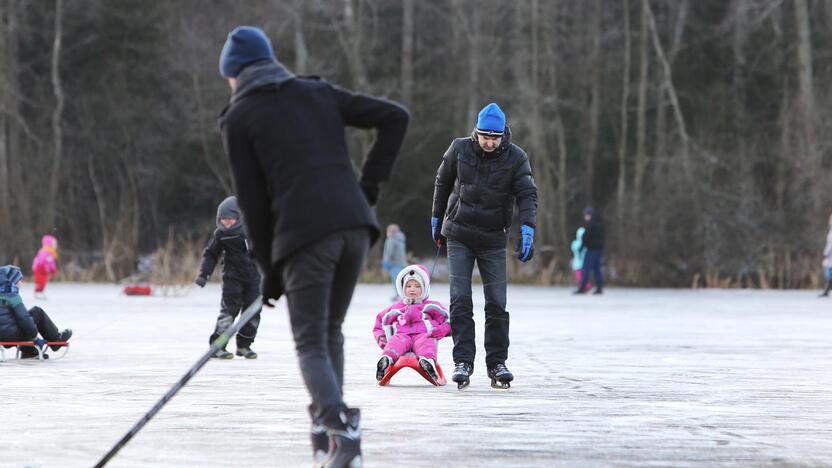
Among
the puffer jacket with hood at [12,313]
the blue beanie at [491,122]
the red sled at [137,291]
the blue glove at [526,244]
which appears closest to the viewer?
the blue glove at [526,244]

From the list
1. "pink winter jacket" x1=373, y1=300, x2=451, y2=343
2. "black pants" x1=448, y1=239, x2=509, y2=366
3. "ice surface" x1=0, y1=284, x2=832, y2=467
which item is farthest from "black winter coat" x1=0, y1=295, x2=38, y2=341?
"black pants" x1=448, y1=239, x2=509, y2=366

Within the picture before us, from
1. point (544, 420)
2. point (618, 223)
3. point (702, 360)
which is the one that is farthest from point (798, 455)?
point (618, 223)

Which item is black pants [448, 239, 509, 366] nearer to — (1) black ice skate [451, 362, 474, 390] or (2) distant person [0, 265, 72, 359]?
(1) black ice skate [451, 362, 474, 390]

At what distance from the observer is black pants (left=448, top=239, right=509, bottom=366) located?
9562 millimetres

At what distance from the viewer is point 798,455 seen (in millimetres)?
6551

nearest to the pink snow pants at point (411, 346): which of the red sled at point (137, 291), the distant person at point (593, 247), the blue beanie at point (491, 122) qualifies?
the blue beanie at point (491, 122)

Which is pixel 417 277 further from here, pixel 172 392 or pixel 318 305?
pixel 318 305

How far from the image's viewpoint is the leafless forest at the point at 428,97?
34.2 metres

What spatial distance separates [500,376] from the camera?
373 inches

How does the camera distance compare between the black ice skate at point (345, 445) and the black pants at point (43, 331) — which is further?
the black pants at point (43, 331)

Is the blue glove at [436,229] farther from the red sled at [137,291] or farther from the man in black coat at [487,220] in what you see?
the red sled at [137,291]

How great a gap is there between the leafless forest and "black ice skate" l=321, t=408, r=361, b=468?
26.4 metres

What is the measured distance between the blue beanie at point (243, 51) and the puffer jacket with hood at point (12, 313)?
585 cm

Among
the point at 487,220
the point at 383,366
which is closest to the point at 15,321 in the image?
the point at 383,366
